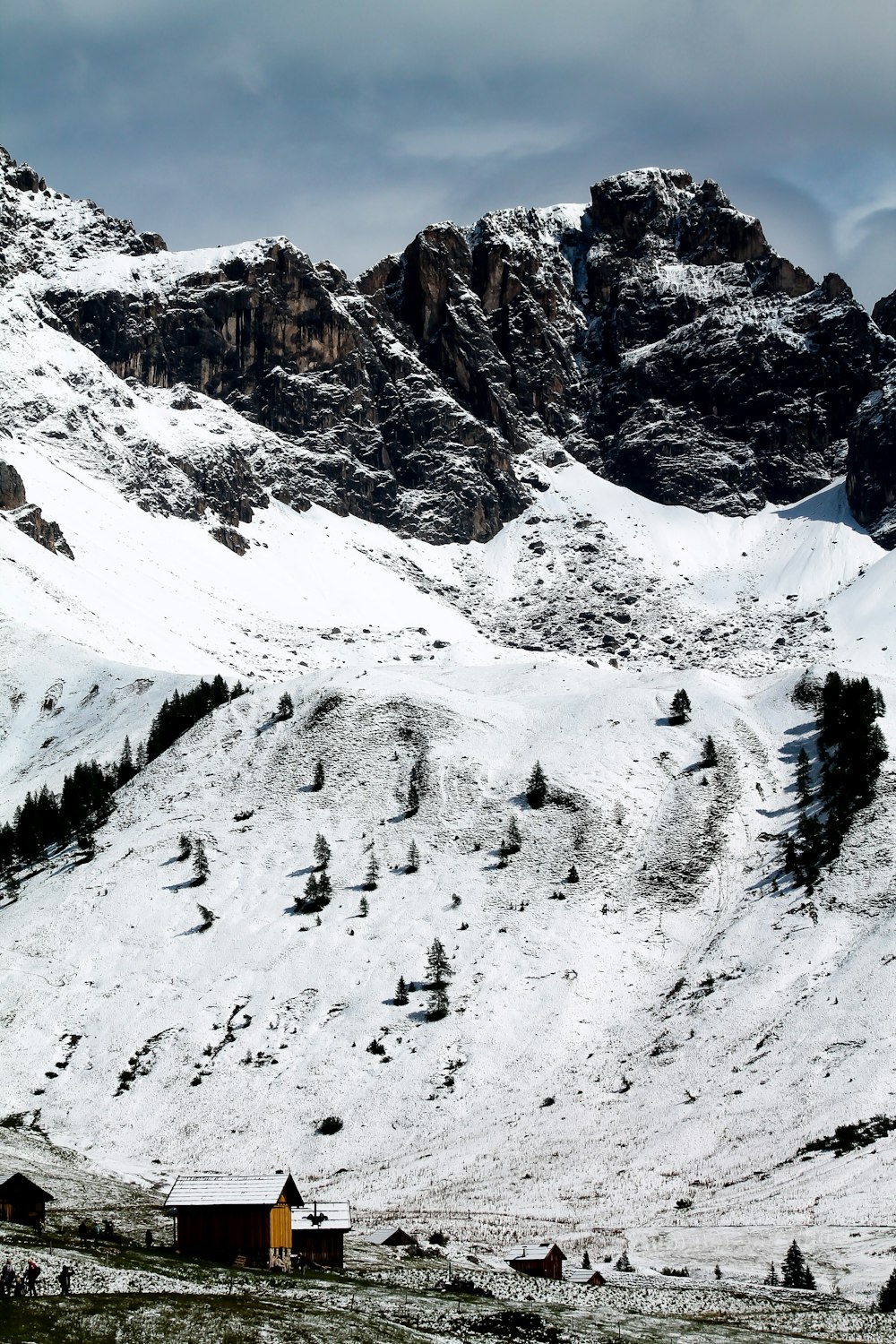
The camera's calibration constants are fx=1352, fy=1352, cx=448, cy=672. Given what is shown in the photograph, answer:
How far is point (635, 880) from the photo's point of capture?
4505 inches

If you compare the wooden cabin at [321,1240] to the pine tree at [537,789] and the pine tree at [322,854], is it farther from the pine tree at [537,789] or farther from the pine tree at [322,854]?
the pine tree at [537,789]

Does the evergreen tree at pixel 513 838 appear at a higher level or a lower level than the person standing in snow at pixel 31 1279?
higher

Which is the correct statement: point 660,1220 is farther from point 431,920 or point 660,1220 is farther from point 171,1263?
point 431,920

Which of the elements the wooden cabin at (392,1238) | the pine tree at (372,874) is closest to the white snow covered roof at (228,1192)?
the wooden cabin at (392,1238)

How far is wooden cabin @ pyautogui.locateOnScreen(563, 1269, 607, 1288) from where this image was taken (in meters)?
55.5

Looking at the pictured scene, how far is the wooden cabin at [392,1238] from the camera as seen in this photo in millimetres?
62625

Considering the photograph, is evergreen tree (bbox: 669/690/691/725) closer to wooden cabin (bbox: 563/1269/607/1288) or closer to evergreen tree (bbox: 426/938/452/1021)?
evergreen tree (bbox: 426/938/452/1021)

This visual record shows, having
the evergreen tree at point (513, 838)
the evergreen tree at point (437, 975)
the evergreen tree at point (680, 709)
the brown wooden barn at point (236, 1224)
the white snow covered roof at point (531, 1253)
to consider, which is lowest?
the white snow covered roof at point (531, 1253)

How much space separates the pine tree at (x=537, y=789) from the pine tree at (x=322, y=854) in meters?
19.7

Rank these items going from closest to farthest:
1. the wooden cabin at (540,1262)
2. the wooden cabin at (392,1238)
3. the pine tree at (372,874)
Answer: the wooden cabin at (540,1262)
the wooden cabin at (392,1238)
the pine tree at (372,874)

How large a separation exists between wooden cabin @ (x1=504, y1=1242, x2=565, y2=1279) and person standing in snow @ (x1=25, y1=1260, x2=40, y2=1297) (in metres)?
22.3

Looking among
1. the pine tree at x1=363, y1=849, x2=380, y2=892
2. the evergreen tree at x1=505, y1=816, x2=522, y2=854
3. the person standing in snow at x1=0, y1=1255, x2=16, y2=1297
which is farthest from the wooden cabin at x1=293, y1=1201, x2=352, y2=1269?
the evergreen tree at x1=505, y1=816, x2=522, y2=854

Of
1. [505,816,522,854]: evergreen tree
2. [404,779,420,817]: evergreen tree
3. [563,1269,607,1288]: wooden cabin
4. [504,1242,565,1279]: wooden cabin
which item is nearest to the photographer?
[563,1269,607,1288]: wooden cabin

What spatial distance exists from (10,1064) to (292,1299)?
Result: 56487 mm
